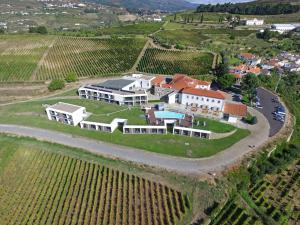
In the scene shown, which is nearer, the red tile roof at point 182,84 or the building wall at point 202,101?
the building wall at point 202,101

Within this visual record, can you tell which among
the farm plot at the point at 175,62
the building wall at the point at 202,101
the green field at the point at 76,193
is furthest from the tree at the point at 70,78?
the building wall at the point at 202,101

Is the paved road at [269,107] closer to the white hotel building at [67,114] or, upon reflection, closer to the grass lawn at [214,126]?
the grass lawn at [214,126]

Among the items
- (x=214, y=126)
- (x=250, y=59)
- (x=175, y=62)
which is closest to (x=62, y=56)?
(x=175, y=62)

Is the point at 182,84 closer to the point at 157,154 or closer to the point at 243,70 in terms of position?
the point at 157,154

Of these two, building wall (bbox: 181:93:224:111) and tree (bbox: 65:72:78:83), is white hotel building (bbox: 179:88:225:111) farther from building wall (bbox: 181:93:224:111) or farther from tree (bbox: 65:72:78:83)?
tree (bbox: 65:72:78:83)

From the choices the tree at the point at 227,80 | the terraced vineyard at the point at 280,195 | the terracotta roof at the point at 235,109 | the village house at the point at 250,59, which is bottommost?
the terraced vineyard at the point at 280,195
